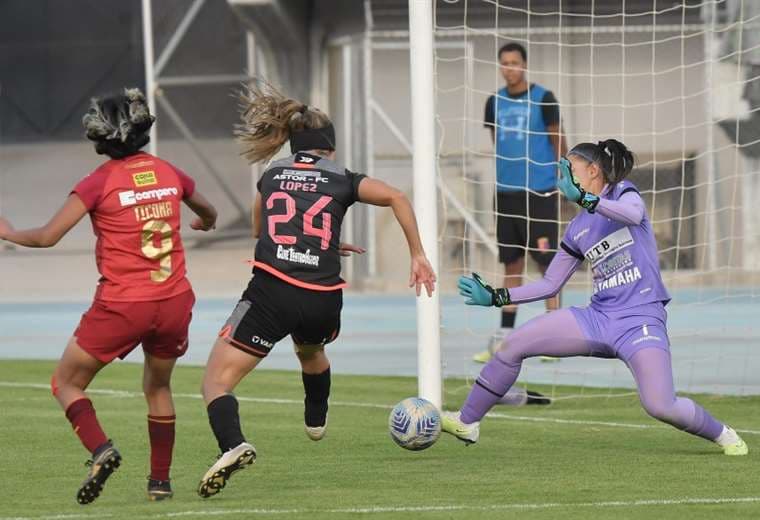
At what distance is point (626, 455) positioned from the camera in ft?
25.5

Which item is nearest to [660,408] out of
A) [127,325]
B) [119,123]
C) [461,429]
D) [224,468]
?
[461,429]

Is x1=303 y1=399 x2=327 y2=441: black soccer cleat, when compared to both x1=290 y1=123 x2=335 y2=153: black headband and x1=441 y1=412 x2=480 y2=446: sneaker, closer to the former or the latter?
x1=441 y1=412 x2=480 y2=446: sneaker

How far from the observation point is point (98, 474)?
19.9ft

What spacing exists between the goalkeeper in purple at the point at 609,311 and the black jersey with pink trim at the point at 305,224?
1.00m

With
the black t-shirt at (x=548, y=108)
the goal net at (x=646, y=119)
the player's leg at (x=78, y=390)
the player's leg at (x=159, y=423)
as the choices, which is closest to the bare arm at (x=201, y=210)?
the player's leg at (x=159, y=423)

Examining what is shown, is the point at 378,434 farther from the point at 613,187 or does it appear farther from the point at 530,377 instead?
the point at 530,377

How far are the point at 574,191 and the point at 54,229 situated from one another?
92.9 inches

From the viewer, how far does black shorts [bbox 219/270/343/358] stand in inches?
268

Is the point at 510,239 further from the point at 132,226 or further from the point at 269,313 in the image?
the point at 132,226

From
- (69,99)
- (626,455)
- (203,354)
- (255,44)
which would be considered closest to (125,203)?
(626,455)

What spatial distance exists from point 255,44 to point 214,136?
6.59 ft

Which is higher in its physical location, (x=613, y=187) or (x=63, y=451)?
(x=613, y=187)

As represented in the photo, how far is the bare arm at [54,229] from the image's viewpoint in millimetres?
6184

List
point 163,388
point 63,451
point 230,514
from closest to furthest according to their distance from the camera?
point 230,514, point 163,388, point 63,451
